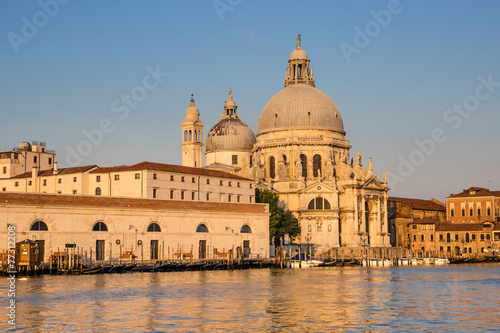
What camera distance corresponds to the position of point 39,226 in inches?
2143

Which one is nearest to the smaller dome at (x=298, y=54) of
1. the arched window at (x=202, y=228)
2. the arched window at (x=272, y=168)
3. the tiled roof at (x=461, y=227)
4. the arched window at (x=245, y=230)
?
the arched window at (x=272, y=168)

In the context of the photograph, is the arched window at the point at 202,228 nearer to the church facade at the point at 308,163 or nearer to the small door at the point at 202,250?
the small door at the point at 202,250

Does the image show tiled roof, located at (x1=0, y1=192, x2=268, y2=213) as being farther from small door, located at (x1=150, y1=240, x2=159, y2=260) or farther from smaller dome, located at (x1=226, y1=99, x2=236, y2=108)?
smaller dome, located at (x1=226, y1=99, x2=236, y2=108)

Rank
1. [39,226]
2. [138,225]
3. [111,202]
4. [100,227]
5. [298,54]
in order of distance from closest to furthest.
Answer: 1. [39,226]
2. [100,227]
3. [111,202]
4. [138,225]
5. [298,54]

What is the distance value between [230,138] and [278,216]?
2318 cm

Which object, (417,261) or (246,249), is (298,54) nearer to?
(417,261)

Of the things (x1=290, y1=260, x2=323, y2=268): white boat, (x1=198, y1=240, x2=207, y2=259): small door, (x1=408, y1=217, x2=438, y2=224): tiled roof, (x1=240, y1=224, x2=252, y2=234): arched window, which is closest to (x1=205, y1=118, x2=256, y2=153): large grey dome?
(x1=408, y1=217, x2=438, y2=224): tiled roof

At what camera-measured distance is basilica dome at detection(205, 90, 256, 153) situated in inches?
3962

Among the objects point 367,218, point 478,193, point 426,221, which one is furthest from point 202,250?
point 478,193

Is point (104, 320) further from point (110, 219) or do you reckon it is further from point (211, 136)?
point (211, 136)

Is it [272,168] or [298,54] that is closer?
[272,168]

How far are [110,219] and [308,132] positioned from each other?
3909 centimetres

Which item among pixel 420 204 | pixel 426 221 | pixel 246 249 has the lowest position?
pixel 246 249

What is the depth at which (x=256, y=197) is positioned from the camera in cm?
8156
